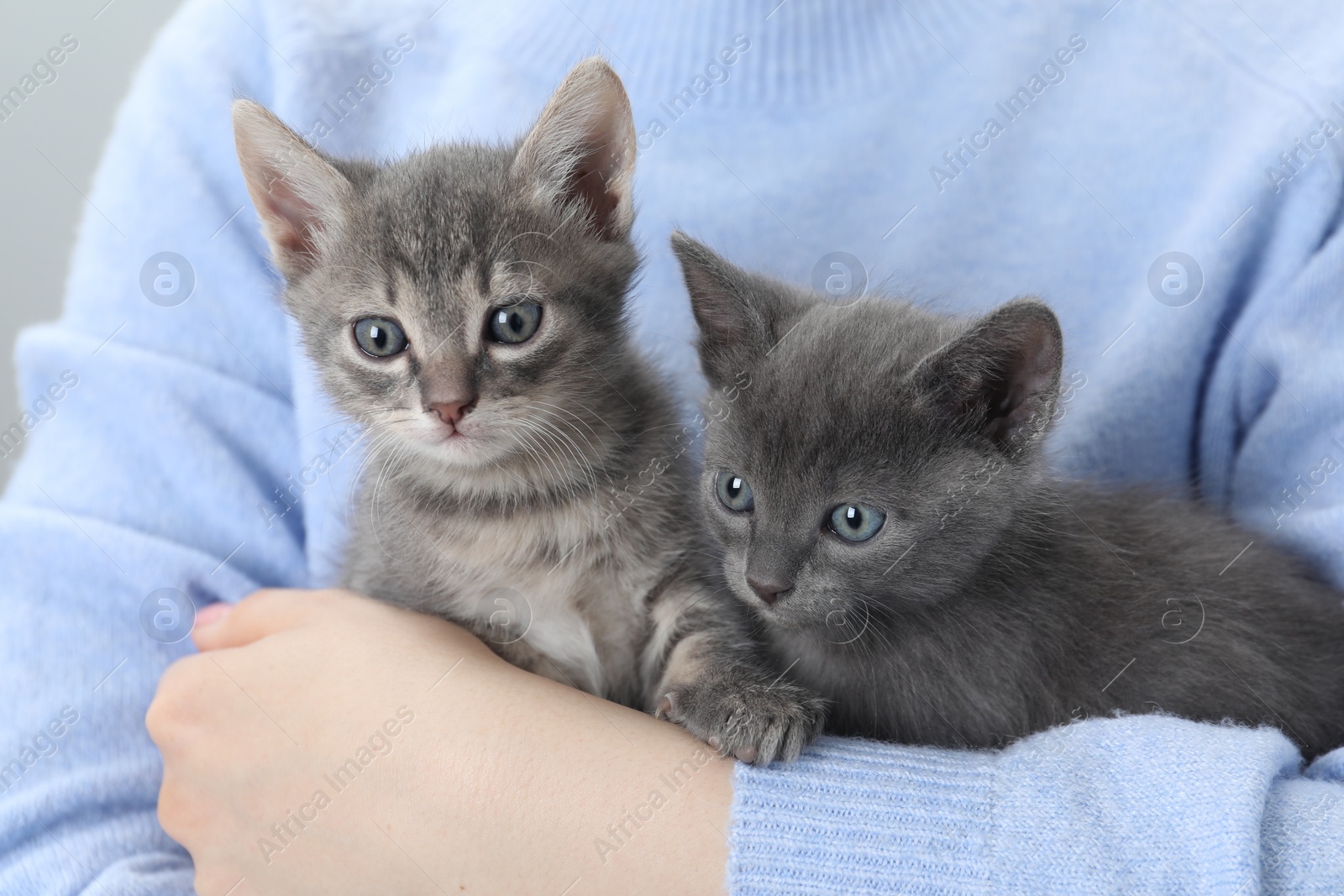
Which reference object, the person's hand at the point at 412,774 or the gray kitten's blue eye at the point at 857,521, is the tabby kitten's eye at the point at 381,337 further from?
the gray kitten's blue eye at the point at 857,521

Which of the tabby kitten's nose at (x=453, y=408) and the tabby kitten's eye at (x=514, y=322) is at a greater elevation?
the tabby kitten's eye at (x=514, y=322)

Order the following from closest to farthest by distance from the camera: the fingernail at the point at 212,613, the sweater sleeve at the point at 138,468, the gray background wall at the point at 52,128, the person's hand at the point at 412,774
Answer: the person's hand at the point at 412,774 < the sweater sleeve at the point at 138,468 < the fingernail at the point at 212,613 < the gray background wall at the point at 52,128

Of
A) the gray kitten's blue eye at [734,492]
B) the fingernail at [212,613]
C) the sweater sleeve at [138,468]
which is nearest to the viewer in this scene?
the gray kitten's blue eye at [734,492]

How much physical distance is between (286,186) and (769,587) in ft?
3.34

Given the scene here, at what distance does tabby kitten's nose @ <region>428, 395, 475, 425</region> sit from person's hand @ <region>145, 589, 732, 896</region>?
0.32 m

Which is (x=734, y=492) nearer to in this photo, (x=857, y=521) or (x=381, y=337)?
(x=857, y=521)

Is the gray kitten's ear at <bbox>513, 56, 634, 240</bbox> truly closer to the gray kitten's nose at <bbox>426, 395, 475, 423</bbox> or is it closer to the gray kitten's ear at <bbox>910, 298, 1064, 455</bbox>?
the gray kitten's nose at <bbox>426, 395, 475, 423</bbox>

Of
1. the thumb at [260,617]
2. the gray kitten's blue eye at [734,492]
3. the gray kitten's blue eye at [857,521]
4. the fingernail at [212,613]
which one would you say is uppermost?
the gray kitten's blue eye at [857,521]

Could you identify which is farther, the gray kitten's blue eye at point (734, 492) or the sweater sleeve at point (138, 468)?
the sweater sleeve at point (138, 468)

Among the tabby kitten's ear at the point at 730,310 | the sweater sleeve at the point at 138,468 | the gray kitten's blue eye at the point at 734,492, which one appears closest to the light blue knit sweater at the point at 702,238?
the sweater sleeve at the point at 138,468

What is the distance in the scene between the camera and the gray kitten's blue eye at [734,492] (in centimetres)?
129

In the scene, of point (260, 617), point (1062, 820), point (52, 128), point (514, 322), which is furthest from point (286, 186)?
point (1062, 820)

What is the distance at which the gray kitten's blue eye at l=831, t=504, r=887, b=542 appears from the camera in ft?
3.93

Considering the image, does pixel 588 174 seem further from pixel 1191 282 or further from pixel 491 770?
pixel 1191 282
